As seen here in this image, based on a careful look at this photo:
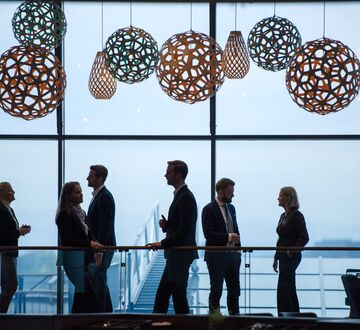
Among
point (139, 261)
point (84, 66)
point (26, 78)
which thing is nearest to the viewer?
point (26, 78)

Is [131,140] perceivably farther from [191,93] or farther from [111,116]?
[191,93]

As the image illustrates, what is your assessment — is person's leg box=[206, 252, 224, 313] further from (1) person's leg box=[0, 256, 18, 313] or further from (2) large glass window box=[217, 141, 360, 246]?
(2) large glass window box=[217, 141, 360, 246]

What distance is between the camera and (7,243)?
8.24 metres

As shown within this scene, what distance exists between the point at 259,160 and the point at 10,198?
4.07 m

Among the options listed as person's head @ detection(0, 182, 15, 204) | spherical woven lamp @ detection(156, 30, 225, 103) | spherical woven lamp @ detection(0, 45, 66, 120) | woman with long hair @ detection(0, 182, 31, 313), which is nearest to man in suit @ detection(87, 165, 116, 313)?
woman with long hair @ detection(0, 182, 31, 313)

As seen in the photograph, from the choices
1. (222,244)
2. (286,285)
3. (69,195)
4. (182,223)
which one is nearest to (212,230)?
(222,244)

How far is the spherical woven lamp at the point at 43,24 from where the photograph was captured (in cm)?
838

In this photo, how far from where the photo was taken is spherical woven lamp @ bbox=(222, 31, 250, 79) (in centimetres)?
883

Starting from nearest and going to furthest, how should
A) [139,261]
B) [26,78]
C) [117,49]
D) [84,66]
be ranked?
[26,78] → [117,49] → [139,261] → [84,66]

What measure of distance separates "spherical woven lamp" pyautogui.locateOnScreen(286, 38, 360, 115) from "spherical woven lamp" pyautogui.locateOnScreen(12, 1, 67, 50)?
2557mm

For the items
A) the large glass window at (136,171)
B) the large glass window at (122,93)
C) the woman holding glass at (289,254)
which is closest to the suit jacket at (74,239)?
the woman holding glass at (289,254)

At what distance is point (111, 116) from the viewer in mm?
11391

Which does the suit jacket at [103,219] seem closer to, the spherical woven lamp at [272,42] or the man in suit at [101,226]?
the man in suit at [101,226]

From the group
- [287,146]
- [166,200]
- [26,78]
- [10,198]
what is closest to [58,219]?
[10,198]
